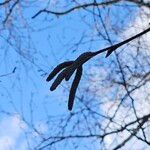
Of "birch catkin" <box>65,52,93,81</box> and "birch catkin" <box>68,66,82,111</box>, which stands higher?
"birch catkin" <box>65,52,93,81</box>

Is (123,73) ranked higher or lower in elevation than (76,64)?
higher

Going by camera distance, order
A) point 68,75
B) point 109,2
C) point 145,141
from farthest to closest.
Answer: point 109,2 < point 145,141 < point 68,75

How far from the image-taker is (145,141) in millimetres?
3006

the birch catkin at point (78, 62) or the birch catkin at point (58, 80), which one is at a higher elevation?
the birch catkin at point (78, 62)

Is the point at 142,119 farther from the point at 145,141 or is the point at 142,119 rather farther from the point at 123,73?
the point at 145,141

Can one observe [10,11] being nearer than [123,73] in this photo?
No

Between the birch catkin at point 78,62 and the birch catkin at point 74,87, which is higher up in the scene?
the birch catkin at point 78,62

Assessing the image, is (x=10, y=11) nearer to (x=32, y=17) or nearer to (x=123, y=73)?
(x=32, y=17)

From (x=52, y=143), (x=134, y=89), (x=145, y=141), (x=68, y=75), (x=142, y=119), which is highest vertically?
(x=134, y=89)

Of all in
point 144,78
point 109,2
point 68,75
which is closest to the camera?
point 68,75

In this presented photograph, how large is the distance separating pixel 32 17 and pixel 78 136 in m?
1.20

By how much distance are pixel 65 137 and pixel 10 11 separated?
4.21 feet

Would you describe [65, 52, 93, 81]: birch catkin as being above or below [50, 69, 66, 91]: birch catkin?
above

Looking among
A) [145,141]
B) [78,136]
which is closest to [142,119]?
[78,136]
